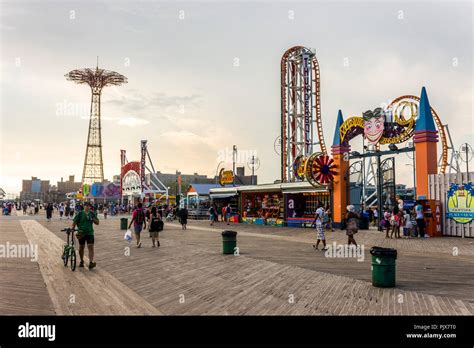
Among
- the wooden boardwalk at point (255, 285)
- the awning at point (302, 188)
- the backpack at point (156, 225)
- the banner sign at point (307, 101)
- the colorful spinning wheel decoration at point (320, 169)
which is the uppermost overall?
the banner sign at point (307, 101)

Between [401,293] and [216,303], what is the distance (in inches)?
149

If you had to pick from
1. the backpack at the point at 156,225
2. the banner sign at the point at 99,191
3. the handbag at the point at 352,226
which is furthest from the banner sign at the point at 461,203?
the banner sign at the point at 99,191

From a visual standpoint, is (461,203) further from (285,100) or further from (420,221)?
(285,100)

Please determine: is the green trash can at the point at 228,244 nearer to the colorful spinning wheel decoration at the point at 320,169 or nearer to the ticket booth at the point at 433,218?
the ticket booth at the point at 433,218

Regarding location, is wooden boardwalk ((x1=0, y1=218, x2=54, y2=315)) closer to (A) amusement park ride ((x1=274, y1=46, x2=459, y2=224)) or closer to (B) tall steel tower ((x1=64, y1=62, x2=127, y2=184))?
(A) amusement park ride ((x1=274, y1=46, x2=459, y2=224))

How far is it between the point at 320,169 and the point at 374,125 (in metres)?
4.46

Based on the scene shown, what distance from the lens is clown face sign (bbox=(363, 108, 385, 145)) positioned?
24.1 metres

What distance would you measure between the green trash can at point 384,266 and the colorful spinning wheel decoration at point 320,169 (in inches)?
701

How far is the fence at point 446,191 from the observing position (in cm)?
1977

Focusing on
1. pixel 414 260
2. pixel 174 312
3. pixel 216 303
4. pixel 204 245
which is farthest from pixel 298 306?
pixel 204 245

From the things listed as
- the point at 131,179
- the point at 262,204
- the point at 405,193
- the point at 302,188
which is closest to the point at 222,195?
the point at 262,204

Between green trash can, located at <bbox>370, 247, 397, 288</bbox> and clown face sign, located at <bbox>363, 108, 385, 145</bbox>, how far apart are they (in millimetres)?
16887

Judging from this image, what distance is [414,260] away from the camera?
12523 millimetres
